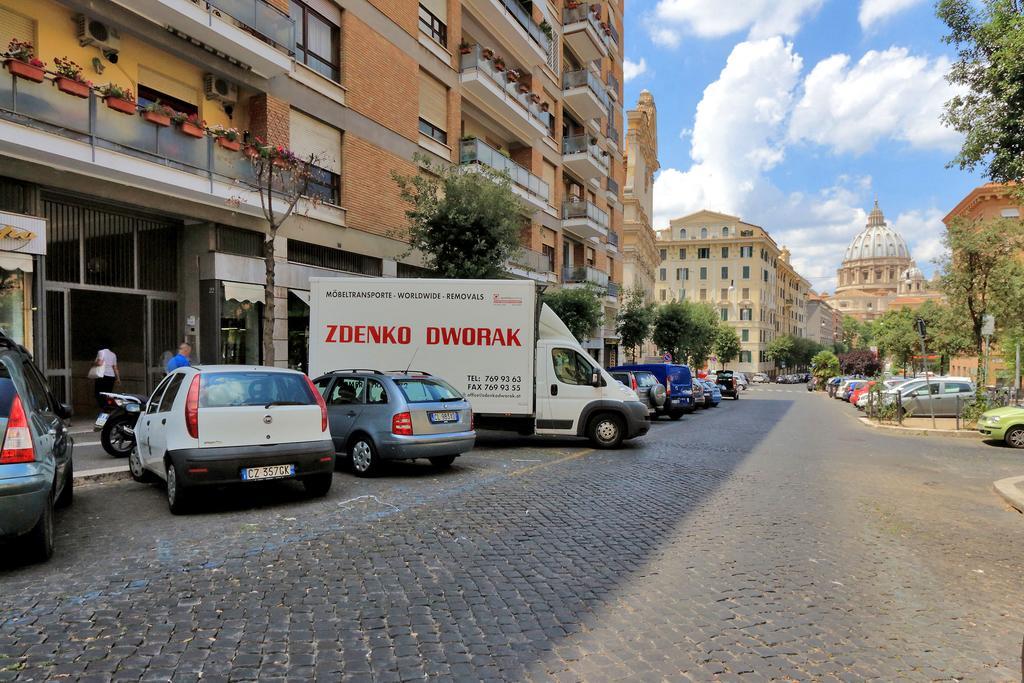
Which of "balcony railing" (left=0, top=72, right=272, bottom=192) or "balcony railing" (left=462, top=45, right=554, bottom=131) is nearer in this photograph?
"balcony railing" (left=0, top=72, right=272, bottom=192)

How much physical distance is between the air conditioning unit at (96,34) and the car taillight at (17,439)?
10.7m

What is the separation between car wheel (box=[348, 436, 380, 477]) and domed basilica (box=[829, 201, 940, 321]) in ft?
618

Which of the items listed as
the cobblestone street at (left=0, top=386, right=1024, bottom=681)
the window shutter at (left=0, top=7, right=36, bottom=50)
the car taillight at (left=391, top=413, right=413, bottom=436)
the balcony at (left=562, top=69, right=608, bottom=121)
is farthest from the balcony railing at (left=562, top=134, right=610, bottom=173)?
the cobblestone street at (left=0, top=386, right=1024, bottom=681)

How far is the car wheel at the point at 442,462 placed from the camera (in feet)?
33.4

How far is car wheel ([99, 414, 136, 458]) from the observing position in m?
9.94

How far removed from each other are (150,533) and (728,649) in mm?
5041

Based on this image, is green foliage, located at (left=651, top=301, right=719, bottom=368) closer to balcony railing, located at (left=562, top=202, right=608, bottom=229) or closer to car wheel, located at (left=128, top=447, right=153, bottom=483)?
balcony railing, located at (left=562, top=202, right=608, bottom=229)

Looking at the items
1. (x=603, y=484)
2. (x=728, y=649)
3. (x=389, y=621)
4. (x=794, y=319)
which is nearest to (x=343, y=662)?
(x=389, y=621)

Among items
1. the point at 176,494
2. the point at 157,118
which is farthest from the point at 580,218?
the point at 176,494

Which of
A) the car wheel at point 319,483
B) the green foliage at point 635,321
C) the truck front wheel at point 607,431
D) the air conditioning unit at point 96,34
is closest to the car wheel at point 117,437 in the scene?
the car wheel at point 319,483

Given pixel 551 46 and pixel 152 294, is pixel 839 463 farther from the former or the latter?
pixel 551 46

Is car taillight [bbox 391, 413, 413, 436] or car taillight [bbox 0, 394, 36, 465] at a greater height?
car taillight [bbox 0, 394, 36, 465]

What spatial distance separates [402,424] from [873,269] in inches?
7883

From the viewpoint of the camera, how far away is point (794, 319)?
422ft
